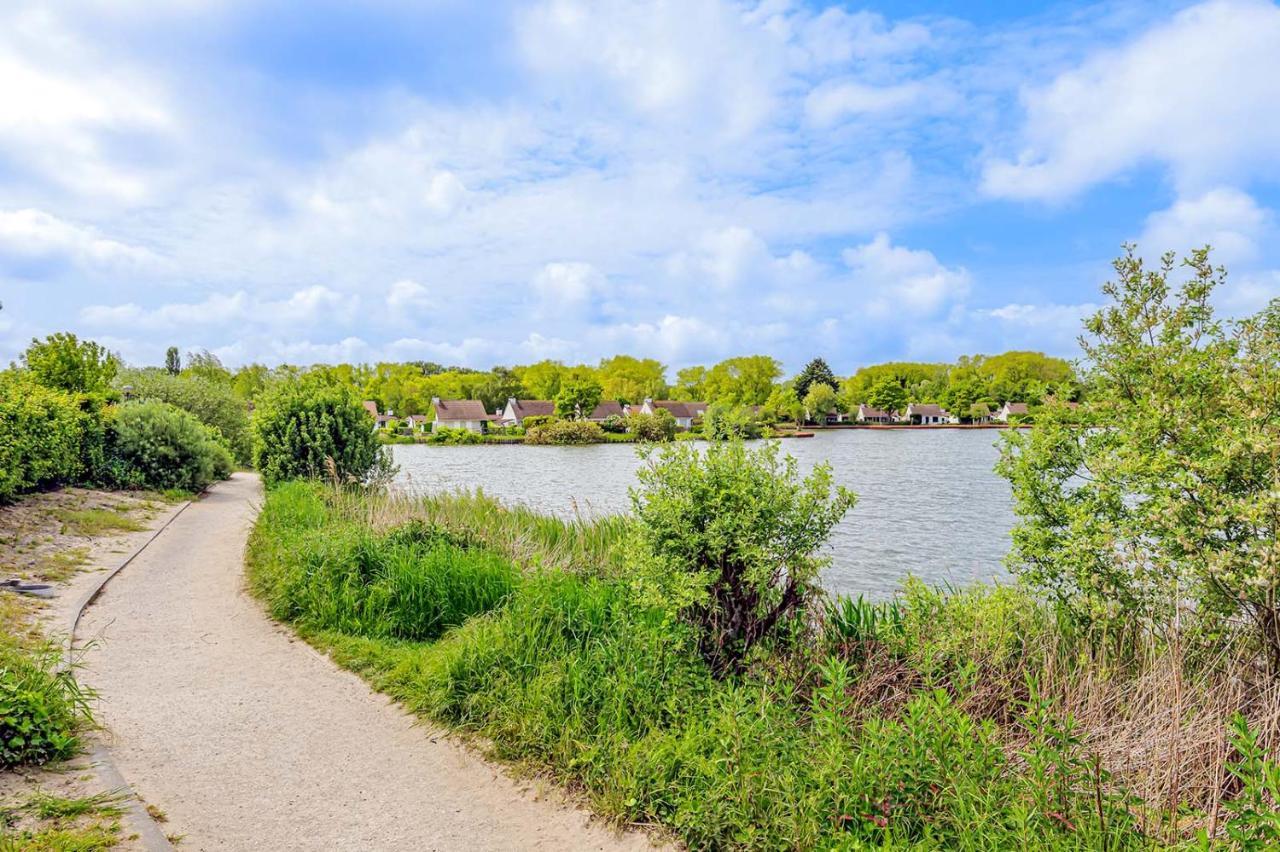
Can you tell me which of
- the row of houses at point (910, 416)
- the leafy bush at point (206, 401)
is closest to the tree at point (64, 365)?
the leafy bush at point (206, 401)

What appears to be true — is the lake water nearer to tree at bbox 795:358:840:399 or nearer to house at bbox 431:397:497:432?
house at bbox 431:397:497:432

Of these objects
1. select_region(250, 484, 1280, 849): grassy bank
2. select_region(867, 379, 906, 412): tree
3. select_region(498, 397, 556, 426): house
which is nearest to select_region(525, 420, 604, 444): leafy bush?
select_region(498, 397, 556, 426): house

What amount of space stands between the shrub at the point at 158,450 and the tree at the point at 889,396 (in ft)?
316

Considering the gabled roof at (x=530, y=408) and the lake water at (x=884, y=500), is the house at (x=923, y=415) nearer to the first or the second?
the gabled roof at (x=530, y=408)

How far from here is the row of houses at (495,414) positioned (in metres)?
86.4

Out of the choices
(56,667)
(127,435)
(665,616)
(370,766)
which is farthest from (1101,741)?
(127,435)

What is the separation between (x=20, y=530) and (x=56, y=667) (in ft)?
23.0

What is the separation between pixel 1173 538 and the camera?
14.8 ft

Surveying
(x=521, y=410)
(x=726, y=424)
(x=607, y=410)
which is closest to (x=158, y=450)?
(x=726, y=424)

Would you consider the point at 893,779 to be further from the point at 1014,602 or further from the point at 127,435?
the point at 127,435

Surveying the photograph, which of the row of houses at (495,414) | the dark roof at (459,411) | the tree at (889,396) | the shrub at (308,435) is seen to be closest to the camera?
the shrub at (308,435)

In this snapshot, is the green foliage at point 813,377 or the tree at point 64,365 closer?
the tree at point 64,365

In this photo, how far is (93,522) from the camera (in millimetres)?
12680

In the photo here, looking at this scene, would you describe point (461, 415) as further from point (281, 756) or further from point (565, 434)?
point (281, 756)
